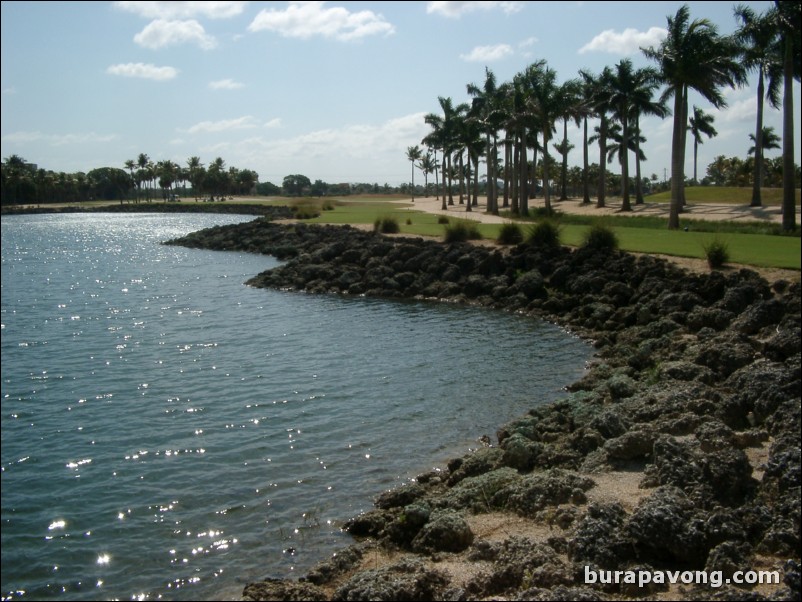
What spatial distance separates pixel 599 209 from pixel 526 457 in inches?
2236

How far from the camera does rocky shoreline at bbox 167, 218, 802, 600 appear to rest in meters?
7.64

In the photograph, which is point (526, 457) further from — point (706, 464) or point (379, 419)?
point (379, 419)

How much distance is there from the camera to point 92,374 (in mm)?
18859

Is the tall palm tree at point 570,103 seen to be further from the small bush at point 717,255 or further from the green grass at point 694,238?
the small bush at point 717,255

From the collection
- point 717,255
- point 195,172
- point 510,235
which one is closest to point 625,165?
point 510,235

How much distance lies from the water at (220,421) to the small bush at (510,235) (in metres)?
8.20

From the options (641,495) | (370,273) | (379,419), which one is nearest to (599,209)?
(370,273)

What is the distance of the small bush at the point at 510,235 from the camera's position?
125ft

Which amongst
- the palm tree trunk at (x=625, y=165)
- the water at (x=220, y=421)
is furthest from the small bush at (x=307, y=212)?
the water at (x=220, y=421)

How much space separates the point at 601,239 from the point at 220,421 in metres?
23.3

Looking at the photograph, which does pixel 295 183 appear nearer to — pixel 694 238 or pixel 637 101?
pixel 637 101

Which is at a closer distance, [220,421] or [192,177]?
[220,421]

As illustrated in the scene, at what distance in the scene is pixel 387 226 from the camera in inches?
1983

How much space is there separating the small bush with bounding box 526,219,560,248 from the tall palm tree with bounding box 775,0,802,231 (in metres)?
10.3
